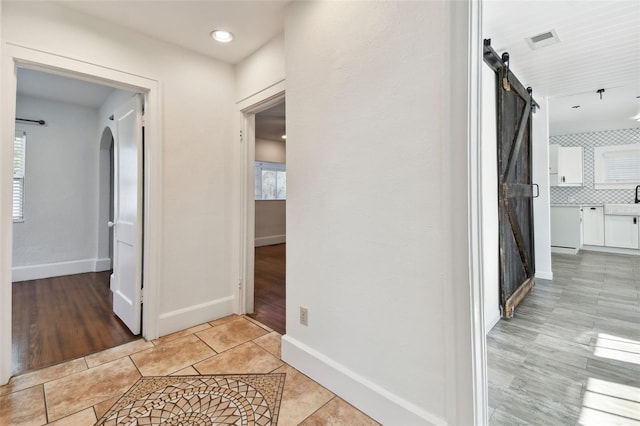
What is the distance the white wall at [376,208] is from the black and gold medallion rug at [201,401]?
12.6 inches

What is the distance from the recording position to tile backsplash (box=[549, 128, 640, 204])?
609 centimetres

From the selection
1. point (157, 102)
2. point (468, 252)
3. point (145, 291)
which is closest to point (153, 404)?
point (145, 291)

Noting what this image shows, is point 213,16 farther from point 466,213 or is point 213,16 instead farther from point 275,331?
point 275,331

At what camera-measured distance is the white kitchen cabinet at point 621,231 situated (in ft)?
18.8

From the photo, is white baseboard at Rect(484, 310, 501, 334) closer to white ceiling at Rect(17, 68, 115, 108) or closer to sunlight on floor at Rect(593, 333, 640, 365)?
sunlight on floor at Rect(593, 333, 640, 365)

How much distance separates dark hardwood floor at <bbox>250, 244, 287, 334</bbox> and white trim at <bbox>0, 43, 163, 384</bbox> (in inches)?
39.0

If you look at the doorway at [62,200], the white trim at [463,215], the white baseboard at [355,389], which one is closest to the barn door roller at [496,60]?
the white trim at [463,215]

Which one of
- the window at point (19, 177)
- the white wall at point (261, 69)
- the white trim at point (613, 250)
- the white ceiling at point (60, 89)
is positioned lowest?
the white trim at point (613, 250)

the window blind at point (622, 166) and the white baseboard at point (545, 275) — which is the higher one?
the window blind at point (622, 166)

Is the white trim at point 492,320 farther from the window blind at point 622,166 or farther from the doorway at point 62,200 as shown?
the window blind at point 622,166

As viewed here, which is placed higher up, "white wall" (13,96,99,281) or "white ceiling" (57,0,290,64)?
"white ceiling" (57,0,290,64)

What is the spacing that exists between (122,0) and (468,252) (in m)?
2.66

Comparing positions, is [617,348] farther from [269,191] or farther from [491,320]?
[269,191]

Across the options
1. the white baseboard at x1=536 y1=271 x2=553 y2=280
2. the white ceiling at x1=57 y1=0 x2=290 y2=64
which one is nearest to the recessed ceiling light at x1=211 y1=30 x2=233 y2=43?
the white ceiling at x1=57 y1=0 x2=290 y2=64
